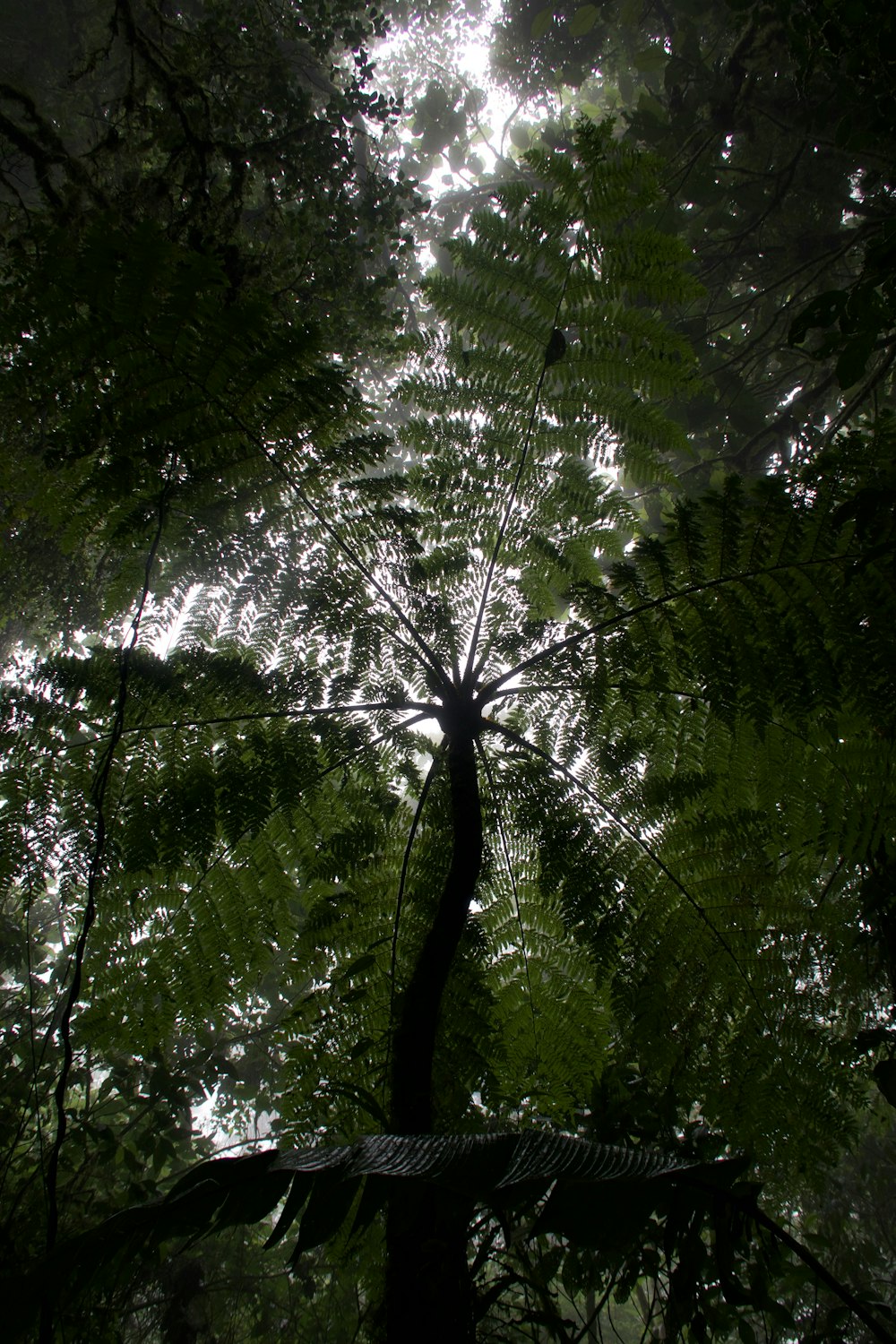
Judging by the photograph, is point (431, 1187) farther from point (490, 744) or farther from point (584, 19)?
point (584, 19)

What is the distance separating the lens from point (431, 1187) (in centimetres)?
66

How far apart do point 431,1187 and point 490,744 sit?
1.33 metres

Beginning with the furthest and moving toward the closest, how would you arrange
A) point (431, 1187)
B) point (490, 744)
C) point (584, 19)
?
1. point (584, 19)
2. point (490, 744)
3. point (431, 1187)

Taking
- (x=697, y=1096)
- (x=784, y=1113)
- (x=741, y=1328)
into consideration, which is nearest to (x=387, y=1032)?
(x=697, y=1096)

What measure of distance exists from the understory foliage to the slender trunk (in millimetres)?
15

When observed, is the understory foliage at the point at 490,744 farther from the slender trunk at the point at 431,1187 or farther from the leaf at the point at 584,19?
the leaf at the point at 584,19

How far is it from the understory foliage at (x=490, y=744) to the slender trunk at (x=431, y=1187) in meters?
0.02

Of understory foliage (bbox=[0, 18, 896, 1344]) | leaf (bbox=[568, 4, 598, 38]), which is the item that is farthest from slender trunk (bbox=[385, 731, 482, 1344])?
leaf (bbox=[568, 4, 598, 38])

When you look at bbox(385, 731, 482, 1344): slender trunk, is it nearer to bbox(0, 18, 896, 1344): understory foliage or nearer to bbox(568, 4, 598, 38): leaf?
→ bbox(0, 18, 896, 1344): understory foliage

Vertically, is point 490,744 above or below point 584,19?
below

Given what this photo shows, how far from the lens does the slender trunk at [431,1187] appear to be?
0.93 metres

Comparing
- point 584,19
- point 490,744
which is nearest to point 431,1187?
point 490,744

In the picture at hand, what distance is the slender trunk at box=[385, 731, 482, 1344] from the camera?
3.05ft

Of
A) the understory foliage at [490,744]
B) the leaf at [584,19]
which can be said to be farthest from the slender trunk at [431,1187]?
the leaf at [584,19]
